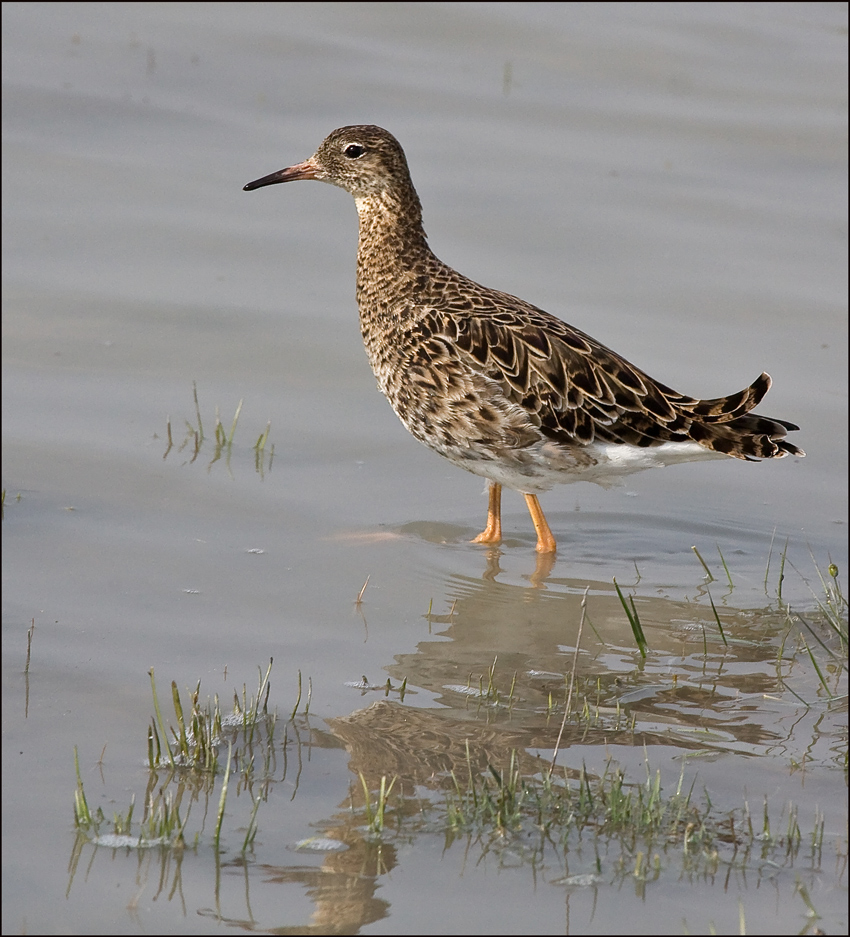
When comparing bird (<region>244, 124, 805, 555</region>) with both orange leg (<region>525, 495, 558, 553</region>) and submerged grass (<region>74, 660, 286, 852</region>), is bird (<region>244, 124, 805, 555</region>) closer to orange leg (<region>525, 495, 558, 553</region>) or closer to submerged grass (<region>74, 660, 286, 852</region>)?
orange leg (<region>525, 495, 558, 553</region>)

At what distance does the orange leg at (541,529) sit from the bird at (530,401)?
0.05 m

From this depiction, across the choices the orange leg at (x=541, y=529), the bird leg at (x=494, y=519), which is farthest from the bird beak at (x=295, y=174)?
the orange leg at (x=541, y=529)

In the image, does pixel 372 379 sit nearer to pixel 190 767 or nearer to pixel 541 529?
pixel 541 529

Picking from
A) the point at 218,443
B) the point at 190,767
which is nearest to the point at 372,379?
the point at 218,443

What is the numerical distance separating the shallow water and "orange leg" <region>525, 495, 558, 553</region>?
151mm

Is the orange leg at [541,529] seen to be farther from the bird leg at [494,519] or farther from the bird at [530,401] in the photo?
the bird leg at [494,519]

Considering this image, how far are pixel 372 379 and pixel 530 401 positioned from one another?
3148 mm

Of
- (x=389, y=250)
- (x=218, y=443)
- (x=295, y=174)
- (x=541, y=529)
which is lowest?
(x=541, y=529)

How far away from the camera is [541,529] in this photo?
859 cm

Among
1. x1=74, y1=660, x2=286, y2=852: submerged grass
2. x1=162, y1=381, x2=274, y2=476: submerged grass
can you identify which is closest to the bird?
x1=162, y1=381, x2=274, y2=476: submerged grass

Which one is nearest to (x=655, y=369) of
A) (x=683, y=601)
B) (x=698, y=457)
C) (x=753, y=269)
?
(x=753, y=269)

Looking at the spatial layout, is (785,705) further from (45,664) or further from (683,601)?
(45,664)

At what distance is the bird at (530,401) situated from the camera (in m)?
8.05

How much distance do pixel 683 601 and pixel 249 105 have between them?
29.9ft
